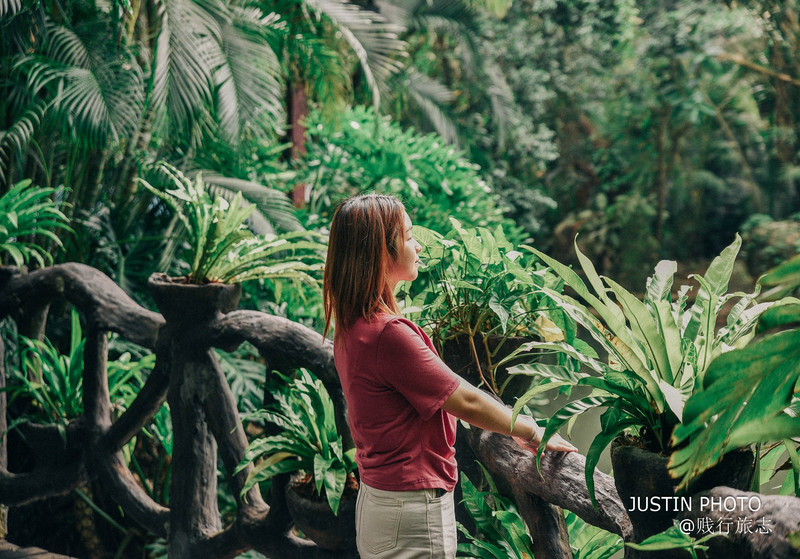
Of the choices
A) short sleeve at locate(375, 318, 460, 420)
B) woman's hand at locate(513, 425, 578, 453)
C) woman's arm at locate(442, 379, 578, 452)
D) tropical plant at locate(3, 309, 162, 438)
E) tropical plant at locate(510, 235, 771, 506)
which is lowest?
tropical plant at locate(3, 309, 162, 438)

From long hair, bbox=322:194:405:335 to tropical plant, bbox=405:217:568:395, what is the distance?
25 cm

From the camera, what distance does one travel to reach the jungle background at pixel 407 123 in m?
4.15

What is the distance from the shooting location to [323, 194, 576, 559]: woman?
1.41 m

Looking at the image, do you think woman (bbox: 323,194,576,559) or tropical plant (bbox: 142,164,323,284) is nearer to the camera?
woman (bbox: 323,194,576,559)

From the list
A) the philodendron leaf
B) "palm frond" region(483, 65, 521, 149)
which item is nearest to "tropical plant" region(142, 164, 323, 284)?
the philodendron leaf

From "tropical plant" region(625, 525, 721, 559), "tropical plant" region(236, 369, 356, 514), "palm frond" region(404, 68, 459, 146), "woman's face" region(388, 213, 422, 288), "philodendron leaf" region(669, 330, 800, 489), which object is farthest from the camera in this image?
"palm frond" region(404, 68, 459, 146)

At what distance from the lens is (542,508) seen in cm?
151

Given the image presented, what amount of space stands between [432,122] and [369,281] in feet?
23.4

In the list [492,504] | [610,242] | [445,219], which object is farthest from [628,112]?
[492,504]

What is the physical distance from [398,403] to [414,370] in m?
0.10

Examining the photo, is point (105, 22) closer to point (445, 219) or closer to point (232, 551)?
point (445, 219)

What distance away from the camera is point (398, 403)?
56.8 inches

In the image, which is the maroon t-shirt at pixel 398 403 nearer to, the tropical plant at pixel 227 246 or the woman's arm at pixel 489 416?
the woman's arm at pixel 489 416

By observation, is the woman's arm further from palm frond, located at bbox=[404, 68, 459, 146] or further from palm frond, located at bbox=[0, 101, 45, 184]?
palm frond, located at bbox=[404, 68, 459, 146]
